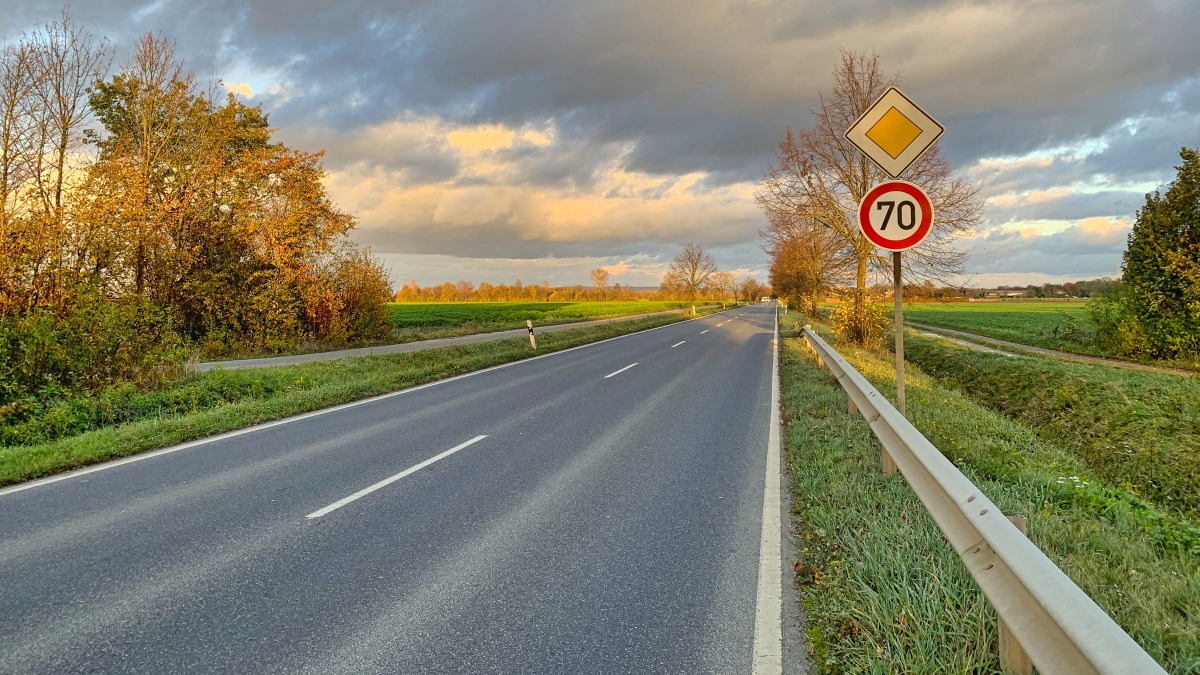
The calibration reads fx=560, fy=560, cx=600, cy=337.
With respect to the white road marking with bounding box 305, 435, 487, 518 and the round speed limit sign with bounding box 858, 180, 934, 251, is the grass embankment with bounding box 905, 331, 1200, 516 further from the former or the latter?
the white road marking with bounding box 305, 435, 487, 518

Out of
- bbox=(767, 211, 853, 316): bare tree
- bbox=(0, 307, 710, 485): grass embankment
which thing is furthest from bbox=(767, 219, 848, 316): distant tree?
bbox=(0, 307, 710, 485): grass embankment

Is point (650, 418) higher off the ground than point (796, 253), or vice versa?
point (796, 253)

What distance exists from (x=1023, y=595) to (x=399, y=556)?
11.2 feet

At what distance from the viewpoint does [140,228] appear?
15141 millimetres

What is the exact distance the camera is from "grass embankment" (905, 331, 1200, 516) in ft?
21.6

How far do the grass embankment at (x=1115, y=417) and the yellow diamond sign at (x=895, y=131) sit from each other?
4.30m

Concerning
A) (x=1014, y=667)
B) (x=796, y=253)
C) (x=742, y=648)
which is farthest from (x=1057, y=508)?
(x=796, y=253)

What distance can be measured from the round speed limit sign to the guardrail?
112 inches

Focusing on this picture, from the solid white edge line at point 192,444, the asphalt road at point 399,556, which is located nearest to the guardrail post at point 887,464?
the asphalt road at point 399,556

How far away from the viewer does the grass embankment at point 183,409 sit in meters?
6.36

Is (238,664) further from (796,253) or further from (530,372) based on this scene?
(796,253)

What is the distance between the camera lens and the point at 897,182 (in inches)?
219

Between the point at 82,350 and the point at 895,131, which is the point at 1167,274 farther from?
the point at 82,350

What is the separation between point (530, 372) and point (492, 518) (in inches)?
352
